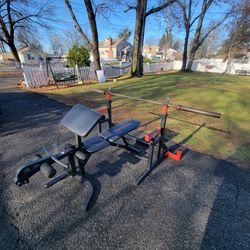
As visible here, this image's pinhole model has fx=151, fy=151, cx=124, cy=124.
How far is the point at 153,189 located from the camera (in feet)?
6.73

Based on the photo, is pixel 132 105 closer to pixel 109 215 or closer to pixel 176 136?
pixel 176 136

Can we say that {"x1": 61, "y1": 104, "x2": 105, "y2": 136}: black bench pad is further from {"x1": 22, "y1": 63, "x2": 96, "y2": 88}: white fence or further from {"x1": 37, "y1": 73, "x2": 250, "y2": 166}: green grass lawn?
{"x1": 22, "y1": 63, "x2": 96, "y2": 88}: white fence

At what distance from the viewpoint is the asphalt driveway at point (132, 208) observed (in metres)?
1.47

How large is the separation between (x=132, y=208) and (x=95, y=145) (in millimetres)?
943

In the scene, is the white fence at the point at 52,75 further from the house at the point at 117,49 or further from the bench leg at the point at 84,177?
the house at the point at 117,49

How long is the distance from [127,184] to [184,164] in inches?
41.9

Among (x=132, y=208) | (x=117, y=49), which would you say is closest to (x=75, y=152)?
(x=132, y=208)

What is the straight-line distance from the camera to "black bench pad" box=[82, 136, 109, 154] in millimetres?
2064

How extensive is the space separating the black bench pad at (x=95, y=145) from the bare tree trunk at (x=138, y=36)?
11.1m

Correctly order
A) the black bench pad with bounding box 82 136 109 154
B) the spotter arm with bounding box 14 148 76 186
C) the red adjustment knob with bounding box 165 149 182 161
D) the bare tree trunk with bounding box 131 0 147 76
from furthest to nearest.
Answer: the bare tree trunk with bounding box 131 0 147 76
the red adjustment knob with bounding box 165 149 182 161
the black bench pad with bounding box 82 136 109 154
the spotter arm with bounding box 14 148 76 186

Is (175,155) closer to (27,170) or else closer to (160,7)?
(27,170)

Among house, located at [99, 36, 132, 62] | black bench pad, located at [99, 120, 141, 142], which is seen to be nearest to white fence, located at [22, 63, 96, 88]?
black bench pad, located at [99, 120, 141, 142]

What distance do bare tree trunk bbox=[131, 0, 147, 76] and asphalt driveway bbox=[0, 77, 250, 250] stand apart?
11067 mm

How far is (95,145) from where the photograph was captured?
7.12 feet
